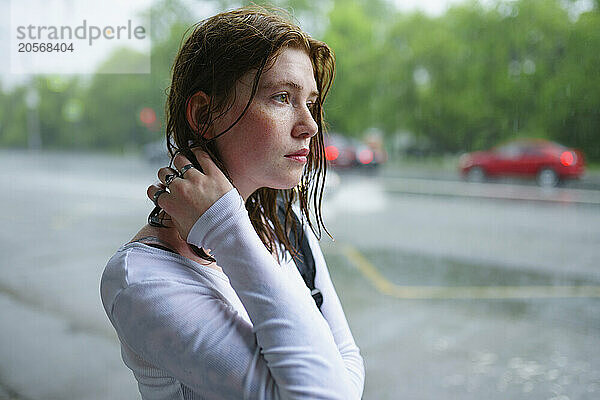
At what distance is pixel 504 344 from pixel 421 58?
16.2ft

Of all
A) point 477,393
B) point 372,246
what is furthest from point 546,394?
point 372,246

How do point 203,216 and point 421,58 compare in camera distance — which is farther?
point 421,58

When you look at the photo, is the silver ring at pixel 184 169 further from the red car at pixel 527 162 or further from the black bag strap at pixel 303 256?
the red car at pixel 527 162

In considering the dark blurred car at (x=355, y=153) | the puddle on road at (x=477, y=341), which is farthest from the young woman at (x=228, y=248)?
the dark blurred car at (x=355, y=153)

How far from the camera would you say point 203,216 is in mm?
524

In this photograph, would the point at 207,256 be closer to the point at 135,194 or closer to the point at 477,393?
the point at 477,393

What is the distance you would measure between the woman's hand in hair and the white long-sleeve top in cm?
1
